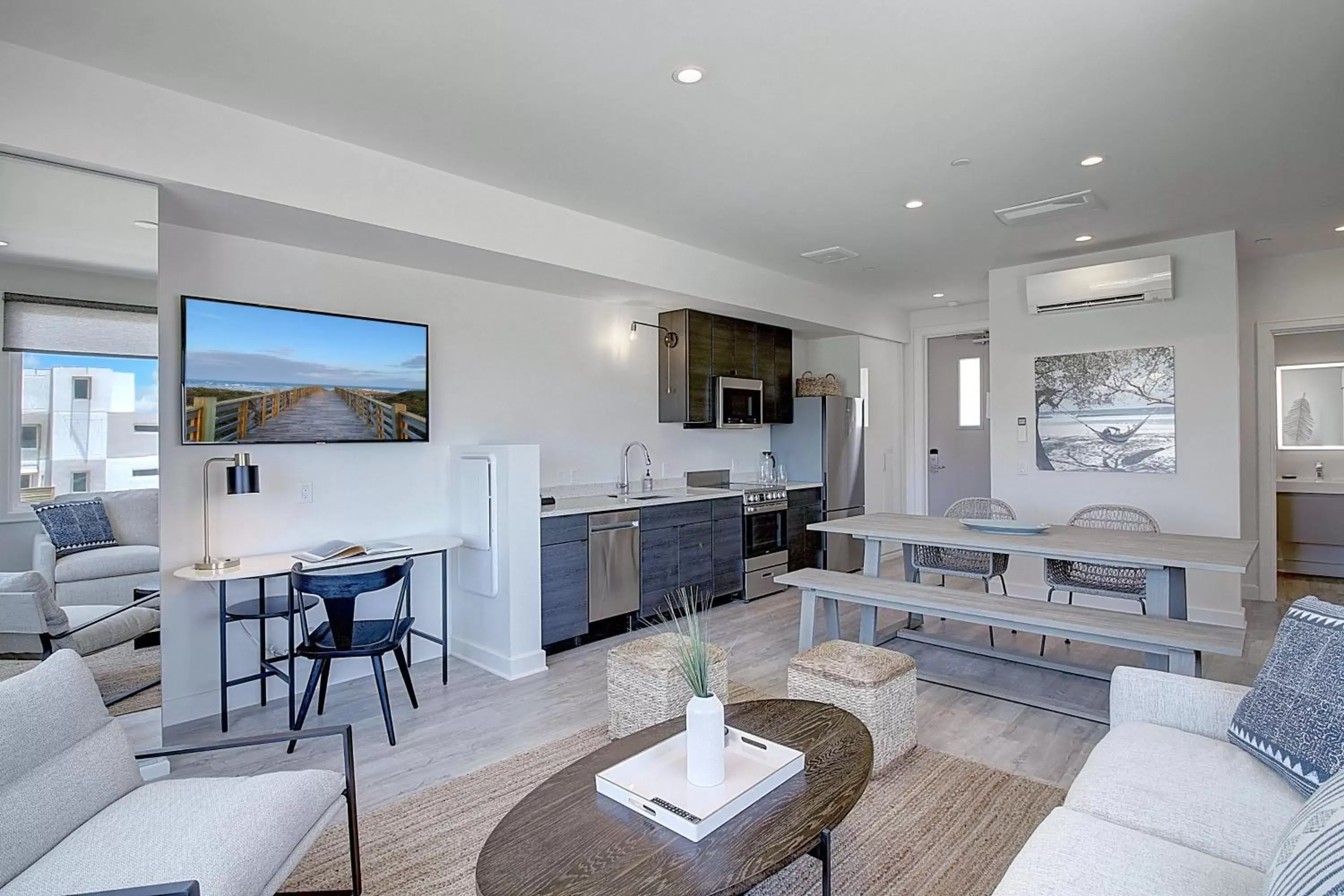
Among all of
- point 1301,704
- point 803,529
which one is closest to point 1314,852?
point 1301,704

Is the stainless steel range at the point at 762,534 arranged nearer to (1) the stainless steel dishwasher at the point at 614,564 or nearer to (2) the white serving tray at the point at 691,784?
(1) the stainless steel dishwasher at the point at 614,564

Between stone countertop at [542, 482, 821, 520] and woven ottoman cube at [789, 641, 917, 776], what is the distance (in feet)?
6.16

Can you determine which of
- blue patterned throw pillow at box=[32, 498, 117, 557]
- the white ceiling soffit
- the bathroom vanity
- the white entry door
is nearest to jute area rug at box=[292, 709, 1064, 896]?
blue patterned throw pillow at box=[32, 498, 117, 557]

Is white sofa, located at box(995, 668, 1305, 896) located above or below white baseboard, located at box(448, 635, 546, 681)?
above

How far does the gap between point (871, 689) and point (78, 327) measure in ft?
10.9

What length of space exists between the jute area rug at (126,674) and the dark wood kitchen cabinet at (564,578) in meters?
1.88

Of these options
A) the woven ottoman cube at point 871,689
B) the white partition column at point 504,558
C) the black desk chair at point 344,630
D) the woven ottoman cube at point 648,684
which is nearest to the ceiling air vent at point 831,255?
the white partition column at point 504,558

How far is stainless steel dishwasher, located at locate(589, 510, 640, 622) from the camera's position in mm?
4383

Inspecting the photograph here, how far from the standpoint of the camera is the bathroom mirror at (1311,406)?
20.4 feet

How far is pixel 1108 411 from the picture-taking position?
4.96 metres

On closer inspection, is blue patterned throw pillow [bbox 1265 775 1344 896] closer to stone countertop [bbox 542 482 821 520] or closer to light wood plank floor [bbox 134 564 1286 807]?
light wood plank floor [bbox 134 564 1286 807]

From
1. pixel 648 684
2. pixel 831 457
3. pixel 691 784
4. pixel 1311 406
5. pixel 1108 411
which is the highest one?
pixel 1311 406

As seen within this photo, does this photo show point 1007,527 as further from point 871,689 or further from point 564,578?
point 564,578

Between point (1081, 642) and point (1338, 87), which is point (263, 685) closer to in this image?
point (1081, 642)
